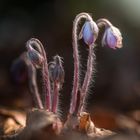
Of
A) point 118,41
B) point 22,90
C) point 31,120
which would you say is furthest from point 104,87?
point 31,120

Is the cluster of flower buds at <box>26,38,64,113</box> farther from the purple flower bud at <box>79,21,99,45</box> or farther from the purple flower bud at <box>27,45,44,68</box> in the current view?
the purple flower bud at <box>79,21,99,45</box>

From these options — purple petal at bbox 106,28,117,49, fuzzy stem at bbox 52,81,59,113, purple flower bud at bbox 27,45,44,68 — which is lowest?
fuzzy stem at bbox 52,81,59,113

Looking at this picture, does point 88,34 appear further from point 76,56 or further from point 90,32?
point 76,56

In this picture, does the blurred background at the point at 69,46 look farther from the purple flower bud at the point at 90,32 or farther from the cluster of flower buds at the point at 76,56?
the purple flower bud at the point at 90,32

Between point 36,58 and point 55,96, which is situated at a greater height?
point 36,58

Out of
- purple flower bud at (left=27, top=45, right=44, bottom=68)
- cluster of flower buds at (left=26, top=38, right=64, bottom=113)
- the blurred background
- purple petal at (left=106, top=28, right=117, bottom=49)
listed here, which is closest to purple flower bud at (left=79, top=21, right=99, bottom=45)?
purple petal at (left=106, top=28, right=117, bottom=49)

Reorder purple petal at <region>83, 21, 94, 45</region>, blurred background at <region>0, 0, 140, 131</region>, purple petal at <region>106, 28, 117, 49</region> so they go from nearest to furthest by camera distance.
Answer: purple petal at <region>83, 21, 94, 45</region> → purple petal at <region>106, 28, 117, 49</region> → blurred background at <region>0, 0, 140, 131</region>

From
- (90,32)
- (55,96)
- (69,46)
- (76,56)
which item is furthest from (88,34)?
(69,46)

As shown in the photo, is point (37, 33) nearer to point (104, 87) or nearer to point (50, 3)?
point (50, 3)

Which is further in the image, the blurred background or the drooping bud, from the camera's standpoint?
the blurred background
